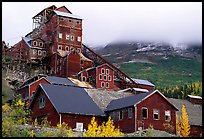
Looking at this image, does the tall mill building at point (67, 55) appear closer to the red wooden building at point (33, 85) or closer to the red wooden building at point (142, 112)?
the red wooden building at point (33, 85)

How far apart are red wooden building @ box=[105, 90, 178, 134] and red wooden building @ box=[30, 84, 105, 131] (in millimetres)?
1712

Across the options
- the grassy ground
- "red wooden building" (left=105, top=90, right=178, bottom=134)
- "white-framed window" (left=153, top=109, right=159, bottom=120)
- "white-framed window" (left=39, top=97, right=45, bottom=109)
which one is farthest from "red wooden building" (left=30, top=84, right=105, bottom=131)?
the grassy ground

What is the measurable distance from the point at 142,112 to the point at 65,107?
681 centimetres

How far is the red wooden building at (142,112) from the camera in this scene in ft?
125

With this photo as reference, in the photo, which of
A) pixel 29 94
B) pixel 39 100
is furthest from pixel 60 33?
pixel 39 100

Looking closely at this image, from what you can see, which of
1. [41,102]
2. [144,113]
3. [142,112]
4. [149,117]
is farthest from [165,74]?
[142,112]

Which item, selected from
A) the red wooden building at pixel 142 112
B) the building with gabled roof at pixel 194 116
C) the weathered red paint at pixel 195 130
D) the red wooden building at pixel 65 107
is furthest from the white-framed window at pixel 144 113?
the weathered red paint at pixel 195 130

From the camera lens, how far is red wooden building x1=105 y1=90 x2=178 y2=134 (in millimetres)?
38062

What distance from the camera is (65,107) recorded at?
38.2 m

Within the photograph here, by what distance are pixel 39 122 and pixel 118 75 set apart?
39.9 meters

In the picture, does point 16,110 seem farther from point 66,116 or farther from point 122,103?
point 122,103

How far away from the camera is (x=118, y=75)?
263 feet

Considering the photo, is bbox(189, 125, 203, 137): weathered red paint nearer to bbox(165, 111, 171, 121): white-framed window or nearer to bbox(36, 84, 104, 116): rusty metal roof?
bbox(165, 111, 171, 121): white-framed window

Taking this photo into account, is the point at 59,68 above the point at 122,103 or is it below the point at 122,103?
above
